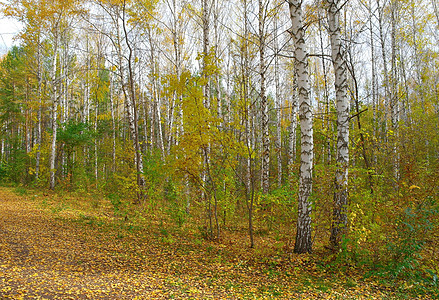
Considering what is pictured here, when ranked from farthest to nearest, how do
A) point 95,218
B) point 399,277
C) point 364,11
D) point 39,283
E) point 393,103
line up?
point 364,11 < point 393,103 < point 95,218 < point 399,277 < point 39,283

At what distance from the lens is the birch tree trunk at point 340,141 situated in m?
4.55

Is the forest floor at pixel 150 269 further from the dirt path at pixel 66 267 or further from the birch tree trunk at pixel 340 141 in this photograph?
the birch tree trunk at pixel 340 141

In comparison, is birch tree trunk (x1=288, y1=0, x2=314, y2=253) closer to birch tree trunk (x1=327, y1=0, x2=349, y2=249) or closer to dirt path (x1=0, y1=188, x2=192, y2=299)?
birch tree trunk (x1=327, y1=0, x2=349, y2=249)

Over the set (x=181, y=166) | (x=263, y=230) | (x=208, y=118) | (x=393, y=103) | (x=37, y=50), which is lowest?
(x=263, y=230)

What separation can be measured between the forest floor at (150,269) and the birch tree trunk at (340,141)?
2.38ft

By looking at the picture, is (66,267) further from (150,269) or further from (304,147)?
(304,147)

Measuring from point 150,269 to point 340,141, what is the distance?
3977 millimetres

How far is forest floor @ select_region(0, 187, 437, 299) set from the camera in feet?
11.2

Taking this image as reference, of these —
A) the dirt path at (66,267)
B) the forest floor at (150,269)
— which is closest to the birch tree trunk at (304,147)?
the forest floor at (150,269)

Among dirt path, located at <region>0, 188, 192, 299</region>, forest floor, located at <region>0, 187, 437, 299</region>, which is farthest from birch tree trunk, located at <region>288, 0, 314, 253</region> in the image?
dirt path, located at <region>0, 188, 192, 299</region>

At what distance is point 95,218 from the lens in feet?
25.2

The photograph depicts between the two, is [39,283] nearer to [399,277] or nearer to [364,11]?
[399,277]

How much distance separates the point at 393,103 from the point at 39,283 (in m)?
11.8

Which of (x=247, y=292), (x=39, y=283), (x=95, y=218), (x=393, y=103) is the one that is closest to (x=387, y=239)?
(x=247, y=292)
